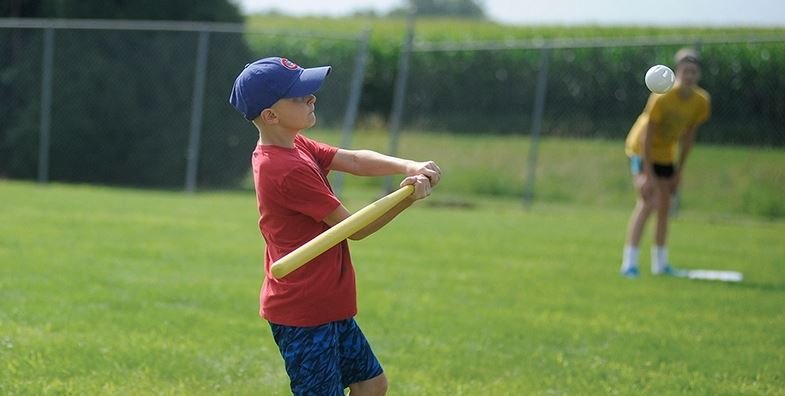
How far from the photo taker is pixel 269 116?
4215 millimetres

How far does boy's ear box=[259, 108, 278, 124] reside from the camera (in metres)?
4.21

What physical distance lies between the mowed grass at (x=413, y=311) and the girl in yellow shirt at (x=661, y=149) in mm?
510

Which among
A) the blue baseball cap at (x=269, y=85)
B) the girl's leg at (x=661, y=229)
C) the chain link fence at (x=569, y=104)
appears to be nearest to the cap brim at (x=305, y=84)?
the blue baseball cap at (x=269, y=85)

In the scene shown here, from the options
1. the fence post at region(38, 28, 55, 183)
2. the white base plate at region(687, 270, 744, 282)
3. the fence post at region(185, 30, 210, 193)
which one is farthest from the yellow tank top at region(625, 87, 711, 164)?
the fence post at region(38, 28, 55, 183)

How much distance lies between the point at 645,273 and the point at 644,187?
0.86m

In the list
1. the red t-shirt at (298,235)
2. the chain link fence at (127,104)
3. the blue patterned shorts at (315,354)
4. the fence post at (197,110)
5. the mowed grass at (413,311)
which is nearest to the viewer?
the red t-shirt at (298,235)

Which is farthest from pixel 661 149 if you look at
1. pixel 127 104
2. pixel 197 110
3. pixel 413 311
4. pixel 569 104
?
pixel 127 104

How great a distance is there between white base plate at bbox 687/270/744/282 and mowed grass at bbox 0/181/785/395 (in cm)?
18

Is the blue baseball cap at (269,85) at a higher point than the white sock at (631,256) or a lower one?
higher

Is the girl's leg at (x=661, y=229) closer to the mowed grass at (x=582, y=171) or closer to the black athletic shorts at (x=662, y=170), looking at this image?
the black athletic shorts at (x=662, y=170)

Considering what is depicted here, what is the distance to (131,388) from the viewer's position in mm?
5520

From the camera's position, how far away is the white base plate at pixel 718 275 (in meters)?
10.1

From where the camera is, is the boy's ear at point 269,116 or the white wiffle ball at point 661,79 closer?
the boy's ear at point 269,116

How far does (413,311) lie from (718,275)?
3.83 meters
